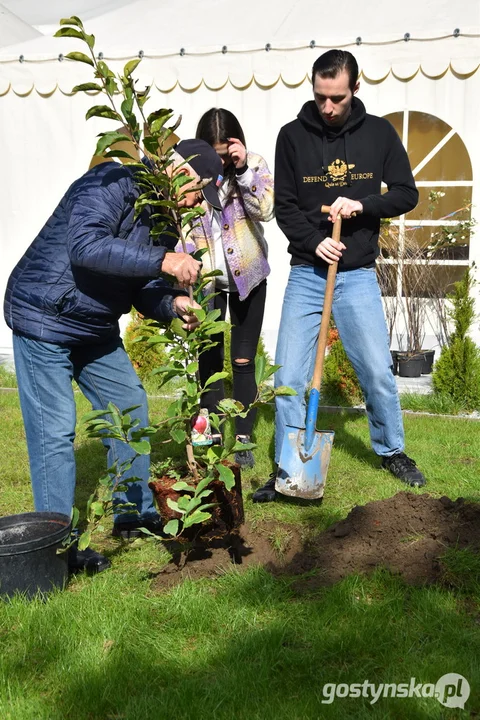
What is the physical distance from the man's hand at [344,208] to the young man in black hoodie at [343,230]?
0.12 metres

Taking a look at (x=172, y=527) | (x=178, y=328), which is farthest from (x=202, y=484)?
(x=178, y=328)

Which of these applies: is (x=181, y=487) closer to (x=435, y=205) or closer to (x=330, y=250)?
(x=330, y=250)

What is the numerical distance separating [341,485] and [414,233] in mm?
4800

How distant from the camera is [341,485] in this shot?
449 cm

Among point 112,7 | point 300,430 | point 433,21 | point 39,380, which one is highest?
point 112,7

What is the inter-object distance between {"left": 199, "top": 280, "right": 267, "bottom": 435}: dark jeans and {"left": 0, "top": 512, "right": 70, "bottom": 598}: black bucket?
1.90m

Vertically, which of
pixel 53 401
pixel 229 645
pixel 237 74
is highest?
pixel 237 74

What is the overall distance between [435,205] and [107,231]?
19.9 ft

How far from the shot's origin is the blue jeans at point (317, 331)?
434 cm

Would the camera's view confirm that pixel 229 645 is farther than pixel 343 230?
No

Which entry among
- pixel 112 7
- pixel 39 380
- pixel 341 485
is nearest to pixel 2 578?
pixel 39 380

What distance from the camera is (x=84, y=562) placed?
11.3 feet

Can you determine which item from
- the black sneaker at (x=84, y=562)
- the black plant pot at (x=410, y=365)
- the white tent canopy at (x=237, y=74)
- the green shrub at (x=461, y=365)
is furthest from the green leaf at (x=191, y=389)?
the white tent canopy at (x=237, y=74)

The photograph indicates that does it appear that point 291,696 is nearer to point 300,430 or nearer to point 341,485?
point 300,430
